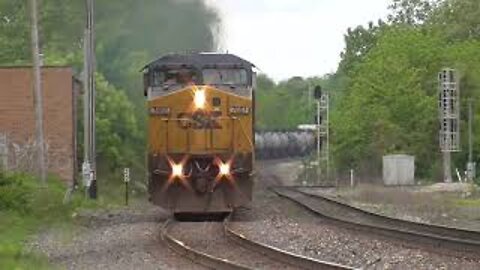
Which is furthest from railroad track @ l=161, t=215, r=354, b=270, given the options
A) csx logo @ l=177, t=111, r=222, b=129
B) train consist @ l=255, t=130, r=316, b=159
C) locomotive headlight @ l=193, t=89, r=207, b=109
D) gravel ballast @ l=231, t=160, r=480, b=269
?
train consist @ l=255, t=130, r=316, b=159

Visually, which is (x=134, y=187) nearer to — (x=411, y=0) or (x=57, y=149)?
(x=57, y=149)

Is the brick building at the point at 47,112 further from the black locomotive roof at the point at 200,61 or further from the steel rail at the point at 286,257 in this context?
the steel rail at the point at 286,257

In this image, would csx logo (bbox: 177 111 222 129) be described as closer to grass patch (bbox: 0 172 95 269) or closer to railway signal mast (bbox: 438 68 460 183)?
grass patch (bbox: 0 172 95 269)

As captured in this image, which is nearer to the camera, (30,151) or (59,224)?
(59,224)

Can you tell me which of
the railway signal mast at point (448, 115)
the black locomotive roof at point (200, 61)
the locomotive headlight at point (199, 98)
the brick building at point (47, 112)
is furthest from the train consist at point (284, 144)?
the locomotive headlight at point (199, 98)

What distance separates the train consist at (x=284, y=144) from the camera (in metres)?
70.4

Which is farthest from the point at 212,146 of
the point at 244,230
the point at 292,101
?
the point at 292,101

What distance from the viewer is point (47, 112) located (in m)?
37.5

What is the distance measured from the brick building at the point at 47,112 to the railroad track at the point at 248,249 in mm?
18027

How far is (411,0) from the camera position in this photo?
291 feet

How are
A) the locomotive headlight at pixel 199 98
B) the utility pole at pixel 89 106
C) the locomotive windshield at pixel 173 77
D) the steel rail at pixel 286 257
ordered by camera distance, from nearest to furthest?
the steel rail at pixel 286 257 → the locomotive headlight at pixel 199 98 → the locomotive windshield at pixel 173 77 → the utility pole at pixel 89 106

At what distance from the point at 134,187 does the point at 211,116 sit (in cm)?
1641

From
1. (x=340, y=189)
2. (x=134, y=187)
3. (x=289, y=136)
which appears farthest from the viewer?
(x=289, y=136)

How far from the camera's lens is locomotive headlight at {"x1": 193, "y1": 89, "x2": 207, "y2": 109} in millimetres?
24109
